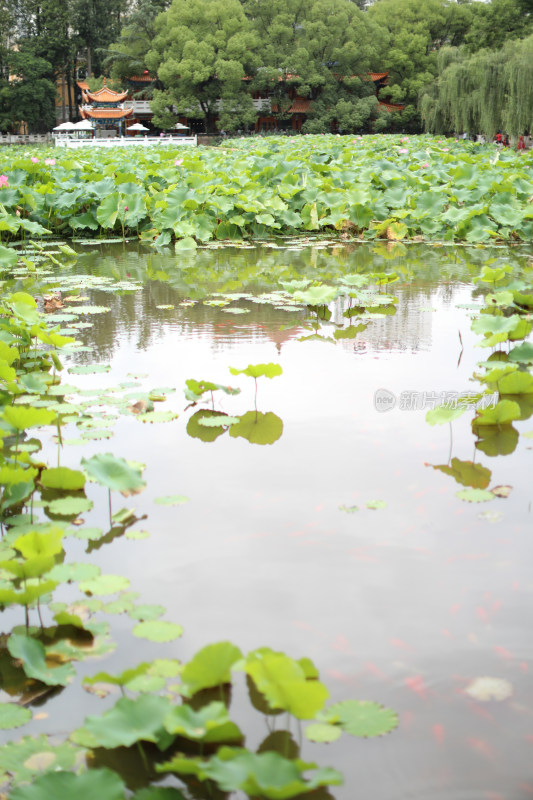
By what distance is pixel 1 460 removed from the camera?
1.62 m

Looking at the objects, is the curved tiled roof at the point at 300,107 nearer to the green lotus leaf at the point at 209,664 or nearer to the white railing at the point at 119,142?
the white railing at the point at 119,142

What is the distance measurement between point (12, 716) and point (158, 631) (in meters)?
0.24

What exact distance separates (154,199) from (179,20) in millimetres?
28007

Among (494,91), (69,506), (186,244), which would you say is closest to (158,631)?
(69,506)

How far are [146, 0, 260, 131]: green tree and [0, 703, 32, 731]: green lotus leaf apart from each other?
1208 inches

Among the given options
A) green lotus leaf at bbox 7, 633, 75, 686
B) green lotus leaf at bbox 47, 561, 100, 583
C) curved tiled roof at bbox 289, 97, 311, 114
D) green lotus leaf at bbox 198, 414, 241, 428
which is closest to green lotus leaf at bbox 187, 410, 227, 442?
green lotus leaf at bbox 198, 414, 241, 428

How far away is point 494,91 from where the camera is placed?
13789mm

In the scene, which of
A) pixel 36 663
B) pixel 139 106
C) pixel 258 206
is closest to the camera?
pixel 36 663

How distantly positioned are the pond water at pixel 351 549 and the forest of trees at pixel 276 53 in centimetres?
2583

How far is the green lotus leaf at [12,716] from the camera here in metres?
1.00

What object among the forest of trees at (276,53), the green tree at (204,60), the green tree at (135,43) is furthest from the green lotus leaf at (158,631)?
the green tree at (135,43)

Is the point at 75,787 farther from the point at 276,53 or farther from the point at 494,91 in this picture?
the point at 276,53

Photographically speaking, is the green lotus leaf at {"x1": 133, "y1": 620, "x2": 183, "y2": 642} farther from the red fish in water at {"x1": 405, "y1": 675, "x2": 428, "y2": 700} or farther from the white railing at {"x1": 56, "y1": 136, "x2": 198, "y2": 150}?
the white railing at {"x1": 56, "y1": 136, "x2": 198, "y2": 150}

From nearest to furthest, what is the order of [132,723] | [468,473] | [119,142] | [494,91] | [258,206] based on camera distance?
[132,723] → [468,473] → [258,206] → [494,91] → [119,142]
